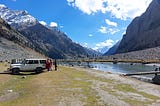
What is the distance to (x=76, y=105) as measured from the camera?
26.6 meters

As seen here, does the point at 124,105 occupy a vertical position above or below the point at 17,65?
below

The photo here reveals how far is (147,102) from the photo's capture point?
94.0ft

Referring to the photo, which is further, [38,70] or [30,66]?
[38,70]

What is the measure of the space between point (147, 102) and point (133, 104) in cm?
199

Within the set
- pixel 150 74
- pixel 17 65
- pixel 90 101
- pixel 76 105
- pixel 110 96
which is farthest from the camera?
pixel 150 74

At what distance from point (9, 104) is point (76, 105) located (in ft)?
20.0

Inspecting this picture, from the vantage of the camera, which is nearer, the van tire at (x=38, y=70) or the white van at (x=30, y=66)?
the white van at (x=30, y=66)

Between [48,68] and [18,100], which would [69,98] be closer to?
[18,100]

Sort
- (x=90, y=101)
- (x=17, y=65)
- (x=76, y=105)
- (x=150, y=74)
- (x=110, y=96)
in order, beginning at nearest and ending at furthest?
(x=76, y=105) → (x=90, y=101) → (x=110, y=96) → (x=17, y=65) → (x=150, y=74)

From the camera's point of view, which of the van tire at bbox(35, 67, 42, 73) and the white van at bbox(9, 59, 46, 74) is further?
the van tire at bbox(35, 67, 42, 73)

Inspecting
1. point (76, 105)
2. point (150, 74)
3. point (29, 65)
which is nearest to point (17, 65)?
point (29, 65)

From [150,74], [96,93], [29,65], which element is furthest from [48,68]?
[96,93]

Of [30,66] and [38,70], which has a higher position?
[30,66]

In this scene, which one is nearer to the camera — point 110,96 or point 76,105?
→ point 76,105
